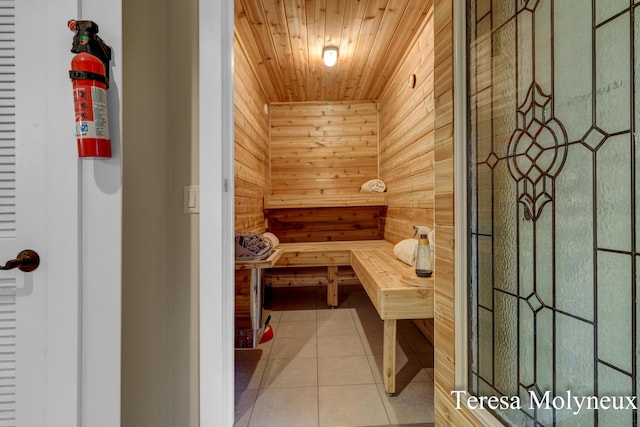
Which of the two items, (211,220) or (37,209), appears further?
(211,220)

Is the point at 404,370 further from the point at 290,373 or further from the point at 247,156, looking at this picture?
the point at 247,156

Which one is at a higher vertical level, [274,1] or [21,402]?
[274,1]

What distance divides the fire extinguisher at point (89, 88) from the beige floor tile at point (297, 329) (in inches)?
87.6

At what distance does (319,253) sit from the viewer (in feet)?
10.7

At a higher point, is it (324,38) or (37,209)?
(324,38)

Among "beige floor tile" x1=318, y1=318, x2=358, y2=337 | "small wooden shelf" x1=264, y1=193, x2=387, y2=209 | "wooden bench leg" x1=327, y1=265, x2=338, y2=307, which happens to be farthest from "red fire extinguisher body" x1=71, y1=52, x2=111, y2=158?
"small wooden shelf" x1=264, y1=193, x2=387, y2=209

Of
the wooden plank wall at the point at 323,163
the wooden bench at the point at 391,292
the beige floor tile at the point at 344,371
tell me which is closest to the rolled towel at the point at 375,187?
the wooden plank wall at the point at 323,163

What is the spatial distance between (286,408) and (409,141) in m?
2.55

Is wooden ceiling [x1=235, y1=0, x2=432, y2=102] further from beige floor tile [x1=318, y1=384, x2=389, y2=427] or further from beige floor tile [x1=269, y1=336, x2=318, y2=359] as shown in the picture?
beige floor tile [x1=318, y1=384, x2=389, y2=427]

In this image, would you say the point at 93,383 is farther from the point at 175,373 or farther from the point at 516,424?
the point at 516,424

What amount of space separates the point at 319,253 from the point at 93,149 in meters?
2.64

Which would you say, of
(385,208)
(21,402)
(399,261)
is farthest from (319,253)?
(21,402)

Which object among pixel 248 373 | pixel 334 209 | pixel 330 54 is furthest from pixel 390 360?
pixel 330 54

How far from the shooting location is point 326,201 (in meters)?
3.78
